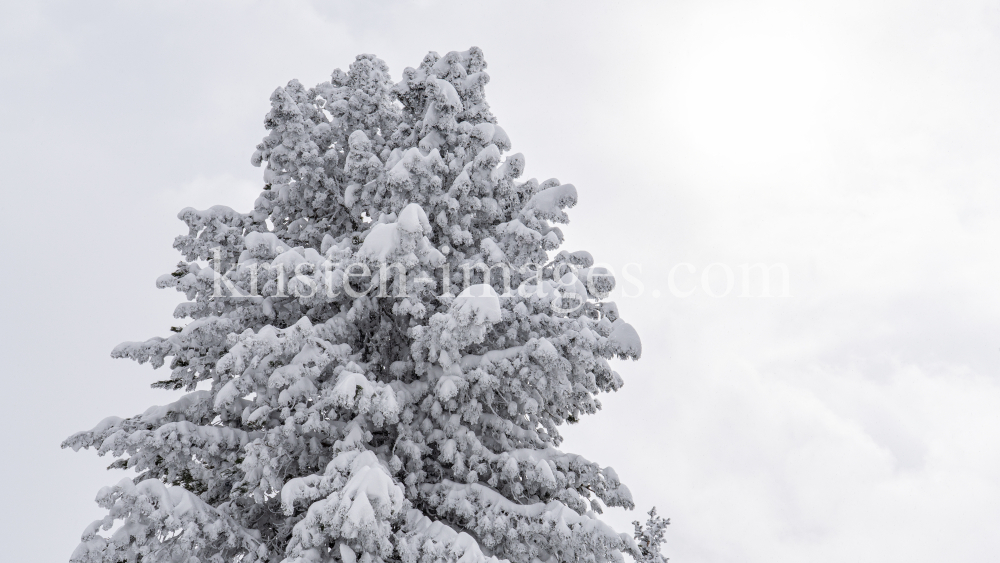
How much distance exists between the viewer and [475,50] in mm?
10805

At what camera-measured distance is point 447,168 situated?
378 inches

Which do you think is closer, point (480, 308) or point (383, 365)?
point (480, 308)

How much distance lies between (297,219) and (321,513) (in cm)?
570

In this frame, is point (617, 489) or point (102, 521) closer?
point (102, 521)

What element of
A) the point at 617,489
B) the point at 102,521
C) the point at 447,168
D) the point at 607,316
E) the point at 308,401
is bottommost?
the point at 102,521

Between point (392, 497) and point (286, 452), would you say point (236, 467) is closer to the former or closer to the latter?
point (286, 452)

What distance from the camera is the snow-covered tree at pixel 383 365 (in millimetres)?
7230

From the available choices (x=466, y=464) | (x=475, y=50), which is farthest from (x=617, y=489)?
(x=475, y=50)

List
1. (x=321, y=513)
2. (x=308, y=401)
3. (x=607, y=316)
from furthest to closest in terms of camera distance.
A: (x=607, y=316), (x=308, y=401), (x=321, y=513)

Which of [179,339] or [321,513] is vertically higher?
[179,339]

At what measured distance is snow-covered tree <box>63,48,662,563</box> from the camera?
7.23 meters

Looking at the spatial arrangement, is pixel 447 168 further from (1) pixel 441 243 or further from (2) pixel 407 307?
(2) pixel 407 307

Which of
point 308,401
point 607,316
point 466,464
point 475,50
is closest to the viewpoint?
point 308,401

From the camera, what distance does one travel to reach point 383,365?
987cm
